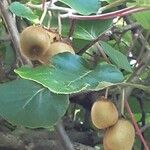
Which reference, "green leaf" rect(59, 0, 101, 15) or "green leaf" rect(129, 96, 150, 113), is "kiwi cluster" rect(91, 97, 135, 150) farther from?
"green leaf" rect(129, 96, 150, 113)

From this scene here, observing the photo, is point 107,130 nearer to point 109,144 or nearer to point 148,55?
point 109,144

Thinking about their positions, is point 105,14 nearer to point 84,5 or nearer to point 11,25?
point 84,5

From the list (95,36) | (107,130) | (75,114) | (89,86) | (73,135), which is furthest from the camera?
(75,114)

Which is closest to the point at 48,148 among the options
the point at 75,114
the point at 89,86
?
the point at 75,114

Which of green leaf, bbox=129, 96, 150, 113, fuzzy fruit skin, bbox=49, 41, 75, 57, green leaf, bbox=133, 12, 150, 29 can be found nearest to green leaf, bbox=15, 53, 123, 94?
fuzzy fruit skin, bbox=49, 41, 75, 57

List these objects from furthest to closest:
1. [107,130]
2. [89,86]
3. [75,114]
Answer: [75,114], [107,130], [89,86]

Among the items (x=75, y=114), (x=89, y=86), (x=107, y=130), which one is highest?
(x=89, y=86)
